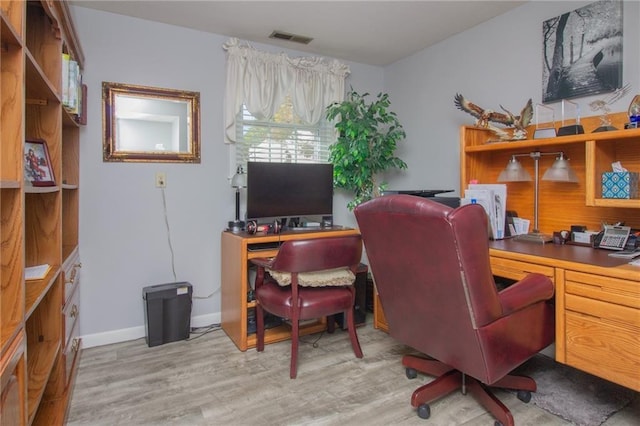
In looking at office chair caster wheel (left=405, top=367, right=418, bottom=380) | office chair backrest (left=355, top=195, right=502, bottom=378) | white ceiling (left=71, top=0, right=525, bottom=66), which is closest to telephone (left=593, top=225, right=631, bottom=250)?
office chair backrest (left=355, top=195, right=502, bottom=378)

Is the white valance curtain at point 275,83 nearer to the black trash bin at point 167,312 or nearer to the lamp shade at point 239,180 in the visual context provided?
the lamp shade at point 239,180

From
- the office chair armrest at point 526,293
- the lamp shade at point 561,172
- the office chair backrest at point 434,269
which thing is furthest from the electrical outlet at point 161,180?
the lamp shade at point 561,172

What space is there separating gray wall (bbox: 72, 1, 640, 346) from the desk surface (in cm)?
87

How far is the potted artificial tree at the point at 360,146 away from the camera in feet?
10.8

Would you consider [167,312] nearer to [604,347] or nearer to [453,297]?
[453,297]

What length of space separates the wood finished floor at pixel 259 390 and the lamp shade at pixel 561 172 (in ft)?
4.03

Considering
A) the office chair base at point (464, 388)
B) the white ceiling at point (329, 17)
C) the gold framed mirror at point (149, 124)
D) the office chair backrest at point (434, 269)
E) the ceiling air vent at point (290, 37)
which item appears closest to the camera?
the office chair backrest at point (434, 269)

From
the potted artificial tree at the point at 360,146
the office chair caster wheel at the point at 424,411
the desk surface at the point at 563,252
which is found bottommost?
the office chair caster wheel at the point at 424,411

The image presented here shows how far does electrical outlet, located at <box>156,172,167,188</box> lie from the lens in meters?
2.93

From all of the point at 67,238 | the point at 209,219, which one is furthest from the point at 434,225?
the point at 67,238

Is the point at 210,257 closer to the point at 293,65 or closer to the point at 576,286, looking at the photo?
the point at 293,65

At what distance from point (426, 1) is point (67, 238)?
114 inches

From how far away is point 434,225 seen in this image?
1.49 meters

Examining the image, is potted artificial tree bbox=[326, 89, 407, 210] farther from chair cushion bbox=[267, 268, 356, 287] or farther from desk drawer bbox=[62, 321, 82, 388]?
desk drawer bbox=[62, 321, 82, 388]
